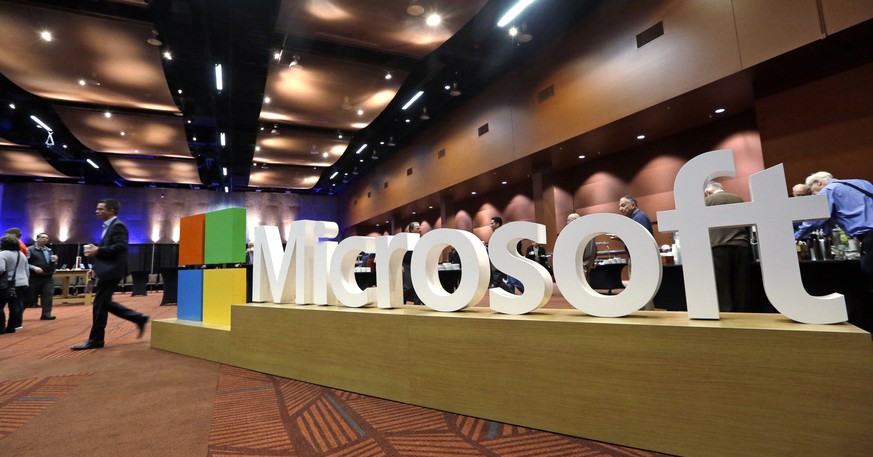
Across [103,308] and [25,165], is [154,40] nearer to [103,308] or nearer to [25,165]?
[103,308]

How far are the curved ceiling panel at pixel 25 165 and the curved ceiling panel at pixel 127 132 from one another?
107 inches

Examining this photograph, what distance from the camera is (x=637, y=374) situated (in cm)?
147

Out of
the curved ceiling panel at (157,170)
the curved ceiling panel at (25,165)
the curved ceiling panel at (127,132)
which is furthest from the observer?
the curved ceiling panel at (157,170)

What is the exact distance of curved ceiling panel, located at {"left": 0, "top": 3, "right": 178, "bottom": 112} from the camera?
18.4ft

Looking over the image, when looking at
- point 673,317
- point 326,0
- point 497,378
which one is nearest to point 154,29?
point 326,0

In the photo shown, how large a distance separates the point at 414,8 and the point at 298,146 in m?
7.01

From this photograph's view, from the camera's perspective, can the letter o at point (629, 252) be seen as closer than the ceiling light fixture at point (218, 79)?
Yes

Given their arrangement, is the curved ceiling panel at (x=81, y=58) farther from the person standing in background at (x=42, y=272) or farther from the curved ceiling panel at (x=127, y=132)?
the person standing in background at (x=42, y=272)

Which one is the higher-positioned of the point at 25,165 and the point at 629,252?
the point at 25,165

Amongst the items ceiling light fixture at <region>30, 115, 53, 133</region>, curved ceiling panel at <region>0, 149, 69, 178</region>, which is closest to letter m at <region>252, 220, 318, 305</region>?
ceiling light fixture at <region>30, 115, 53, 133</region>

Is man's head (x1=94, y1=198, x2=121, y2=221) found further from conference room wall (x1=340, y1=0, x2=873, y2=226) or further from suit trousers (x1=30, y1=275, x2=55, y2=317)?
conference room wall (x1=340, y1=0, x2=873, y2=226)

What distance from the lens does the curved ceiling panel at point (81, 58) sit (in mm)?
5617

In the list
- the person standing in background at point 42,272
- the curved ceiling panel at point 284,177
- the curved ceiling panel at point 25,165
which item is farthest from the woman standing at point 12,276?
the curved ceiling panel at point 25,165

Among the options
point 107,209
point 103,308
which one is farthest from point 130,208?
point 103,308
